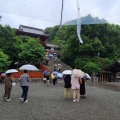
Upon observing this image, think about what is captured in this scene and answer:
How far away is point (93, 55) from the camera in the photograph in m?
38.6

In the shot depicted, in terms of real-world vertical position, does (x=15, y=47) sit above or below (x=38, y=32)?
below

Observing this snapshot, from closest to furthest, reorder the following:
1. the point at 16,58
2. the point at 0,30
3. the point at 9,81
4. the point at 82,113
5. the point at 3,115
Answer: the point at 3,115, the point at 82,113, the point at 9,81, the point at 0,30, the point at 16,58

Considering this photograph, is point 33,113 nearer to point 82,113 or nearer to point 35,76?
point 82,113

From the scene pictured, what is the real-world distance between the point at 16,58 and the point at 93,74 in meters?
11.0

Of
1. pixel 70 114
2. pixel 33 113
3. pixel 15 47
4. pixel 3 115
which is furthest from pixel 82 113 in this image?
pixel 15 47

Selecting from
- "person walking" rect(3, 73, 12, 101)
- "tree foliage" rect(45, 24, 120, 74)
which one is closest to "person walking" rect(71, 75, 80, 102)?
"person walking" rect(3, 73, 12, 101)

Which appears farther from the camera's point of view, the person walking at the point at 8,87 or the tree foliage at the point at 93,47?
the tree foliage at the point at 93,47

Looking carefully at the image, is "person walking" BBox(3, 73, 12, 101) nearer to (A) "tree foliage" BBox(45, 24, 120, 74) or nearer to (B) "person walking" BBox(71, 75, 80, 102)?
(B) "person walking" BBox(71, 75, 80, 102)

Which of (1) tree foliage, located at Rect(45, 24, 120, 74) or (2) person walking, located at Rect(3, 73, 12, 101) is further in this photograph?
(1) tree foliage, located at Rect(45, 24, 120, 74)

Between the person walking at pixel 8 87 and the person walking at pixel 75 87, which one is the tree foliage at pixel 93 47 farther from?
the person walking at pixel 8 87

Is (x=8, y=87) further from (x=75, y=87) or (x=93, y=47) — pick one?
(x=93, y=47)

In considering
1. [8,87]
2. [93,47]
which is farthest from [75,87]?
[93,47]

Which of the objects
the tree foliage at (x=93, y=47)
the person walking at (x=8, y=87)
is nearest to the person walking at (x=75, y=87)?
the person walking at (x=8, y=87)

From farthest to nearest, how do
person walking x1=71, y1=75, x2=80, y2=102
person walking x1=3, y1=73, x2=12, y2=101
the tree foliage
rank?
the tree foliage < person walking x1=71, y1=75, x2=80, y2=102 < person walking x1=3, y1=73, x2=12, y2=101
